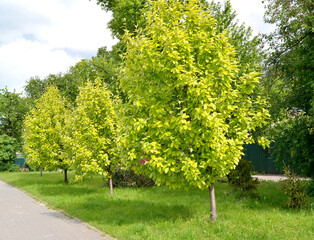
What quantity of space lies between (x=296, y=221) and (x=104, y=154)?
7561 millimetres

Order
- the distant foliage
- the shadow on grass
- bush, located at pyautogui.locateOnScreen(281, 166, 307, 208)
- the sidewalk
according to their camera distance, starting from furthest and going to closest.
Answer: the distant foliage
bush, located at pyautogui.locateOnScreen(281, 166, 307, 208)
the shadow on grass
the sidewalk

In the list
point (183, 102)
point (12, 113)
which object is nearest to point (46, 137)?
point (183, 102)

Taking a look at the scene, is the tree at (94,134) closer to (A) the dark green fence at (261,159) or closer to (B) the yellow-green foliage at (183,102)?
(B) the yellow-green foliage at (183,102)

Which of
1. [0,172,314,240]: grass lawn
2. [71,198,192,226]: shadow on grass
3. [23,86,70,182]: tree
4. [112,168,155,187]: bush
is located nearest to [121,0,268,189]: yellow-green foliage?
[0,172,314,240]: grass lawn

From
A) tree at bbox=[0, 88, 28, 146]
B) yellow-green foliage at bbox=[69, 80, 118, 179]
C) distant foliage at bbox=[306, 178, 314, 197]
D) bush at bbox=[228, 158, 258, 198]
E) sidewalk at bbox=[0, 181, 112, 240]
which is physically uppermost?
tree at bbox=[0, 88, 28, 146]

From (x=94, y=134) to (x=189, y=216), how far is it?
564 centimetres

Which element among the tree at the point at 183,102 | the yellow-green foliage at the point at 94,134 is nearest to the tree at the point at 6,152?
the yellow-green foliage at the point at 94,134

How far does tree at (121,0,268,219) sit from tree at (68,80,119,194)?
441 cm

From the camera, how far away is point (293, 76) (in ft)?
36.2

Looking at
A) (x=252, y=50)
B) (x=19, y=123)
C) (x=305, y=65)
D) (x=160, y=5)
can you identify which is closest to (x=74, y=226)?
(x=160, y=5)

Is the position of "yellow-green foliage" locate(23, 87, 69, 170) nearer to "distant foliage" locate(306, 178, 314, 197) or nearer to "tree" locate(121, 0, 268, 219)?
"tree" locate(121, 0, 268, 219)

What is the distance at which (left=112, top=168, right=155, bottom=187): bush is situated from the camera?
15.4 meters

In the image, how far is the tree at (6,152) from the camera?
34.7 m

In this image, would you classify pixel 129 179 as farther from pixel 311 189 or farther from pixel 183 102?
pixel 183 102
